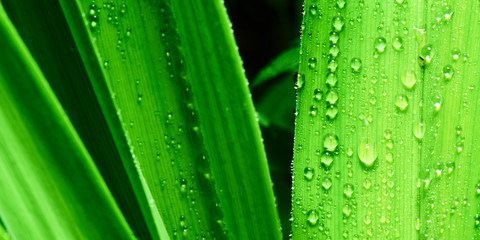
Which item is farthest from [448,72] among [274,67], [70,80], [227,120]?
[274,67]

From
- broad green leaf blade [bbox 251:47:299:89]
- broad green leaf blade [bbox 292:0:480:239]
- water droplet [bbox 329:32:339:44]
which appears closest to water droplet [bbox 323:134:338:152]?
broad green leaf blade [bbox 292:0:480:239]

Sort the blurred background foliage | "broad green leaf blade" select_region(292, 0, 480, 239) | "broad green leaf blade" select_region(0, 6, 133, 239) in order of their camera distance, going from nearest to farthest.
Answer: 1. "broad green leaf blade" select_region(0, 6, 133, 239)
2. "broad green leaf blade" select_region(292, 0, 480, 239)
3. the blurred background foliage

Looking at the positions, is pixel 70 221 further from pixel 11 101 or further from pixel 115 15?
pixel 115 15

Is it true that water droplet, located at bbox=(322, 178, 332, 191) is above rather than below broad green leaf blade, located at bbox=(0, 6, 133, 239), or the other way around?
below

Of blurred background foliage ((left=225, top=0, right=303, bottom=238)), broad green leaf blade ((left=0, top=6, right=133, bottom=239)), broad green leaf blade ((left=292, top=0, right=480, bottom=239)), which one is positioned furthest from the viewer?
blurred background foliage ((left=225, top=0, right=303, bottom=238))

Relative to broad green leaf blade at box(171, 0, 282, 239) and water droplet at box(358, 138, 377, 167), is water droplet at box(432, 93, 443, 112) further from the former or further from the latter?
broad green leaf blade at box(171, 0, 282, 239)

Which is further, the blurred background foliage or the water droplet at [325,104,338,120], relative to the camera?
the blurred background foliage

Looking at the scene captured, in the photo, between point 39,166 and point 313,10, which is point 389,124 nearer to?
point 313,10

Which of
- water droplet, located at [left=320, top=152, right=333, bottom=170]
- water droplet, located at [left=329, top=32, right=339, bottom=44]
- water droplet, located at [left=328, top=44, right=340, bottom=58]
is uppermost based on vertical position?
water droplet, located at [left=329, top=32, right=339, bottom=44]
